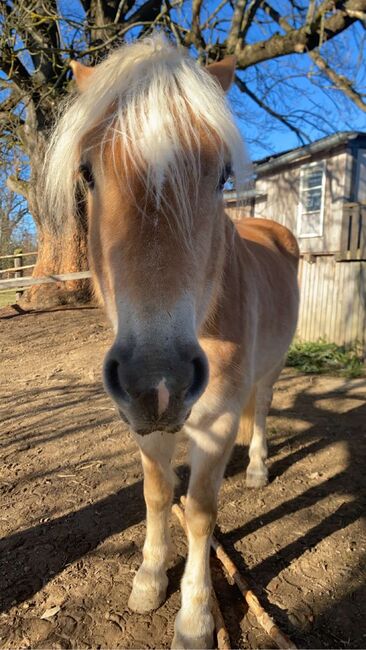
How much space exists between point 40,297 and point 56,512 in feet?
22.9

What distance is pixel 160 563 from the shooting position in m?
2.22

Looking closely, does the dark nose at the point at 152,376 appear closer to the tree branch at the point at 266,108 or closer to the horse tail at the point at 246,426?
the horse tail at the point at 246,426

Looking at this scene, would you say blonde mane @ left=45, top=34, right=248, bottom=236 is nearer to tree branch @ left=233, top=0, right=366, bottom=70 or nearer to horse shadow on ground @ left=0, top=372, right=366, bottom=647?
horse shadow on ground @ left=0, top=372, right=366, bottom=647

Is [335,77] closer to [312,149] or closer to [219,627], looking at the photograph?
[312,149]

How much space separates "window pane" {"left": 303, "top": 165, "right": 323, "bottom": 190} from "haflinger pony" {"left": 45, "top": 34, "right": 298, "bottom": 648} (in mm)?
11144

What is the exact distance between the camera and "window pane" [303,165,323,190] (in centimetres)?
1228

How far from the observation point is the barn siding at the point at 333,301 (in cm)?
811

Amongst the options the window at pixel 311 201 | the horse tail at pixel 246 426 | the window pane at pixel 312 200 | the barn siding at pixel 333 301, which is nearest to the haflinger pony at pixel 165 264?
the horse tail at pixel 246 426

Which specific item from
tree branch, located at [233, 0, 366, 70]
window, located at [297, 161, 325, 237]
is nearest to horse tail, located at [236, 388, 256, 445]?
tree branch, located at [233, 0, 366, 70]

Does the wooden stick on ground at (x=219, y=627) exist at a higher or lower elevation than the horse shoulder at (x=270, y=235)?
lower

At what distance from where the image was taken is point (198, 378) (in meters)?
1.25

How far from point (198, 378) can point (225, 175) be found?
0.90 meters

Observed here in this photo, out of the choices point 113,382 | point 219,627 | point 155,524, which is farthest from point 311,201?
point 113,382

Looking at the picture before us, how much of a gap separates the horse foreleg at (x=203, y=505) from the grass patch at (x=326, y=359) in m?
4.93
